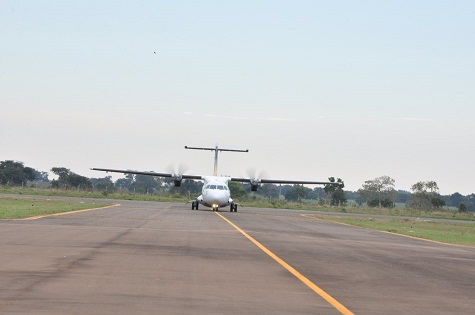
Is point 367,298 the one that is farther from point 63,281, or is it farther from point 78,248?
point 78,248

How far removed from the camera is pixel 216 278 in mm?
15359

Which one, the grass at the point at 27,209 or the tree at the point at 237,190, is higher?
the tree at the point at 237,190

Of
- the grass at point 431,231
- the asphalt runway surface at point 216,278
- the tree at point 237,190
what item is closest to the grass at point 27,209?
the asphalt runway surface at point 216,278

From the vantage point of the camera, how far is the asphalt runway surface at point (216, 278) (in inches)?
461

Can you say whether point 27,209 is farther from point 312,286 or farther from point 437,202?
point 437,202

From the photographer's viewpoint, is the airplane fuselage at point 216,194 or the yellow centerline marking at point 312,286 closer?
the yellow centerline marking at point 312,286

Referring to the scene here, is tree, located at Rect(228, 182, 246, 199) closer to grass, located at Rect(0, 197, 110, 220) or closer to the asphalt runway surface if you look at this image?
grass, located at Rect(0, 197, 110, 220)

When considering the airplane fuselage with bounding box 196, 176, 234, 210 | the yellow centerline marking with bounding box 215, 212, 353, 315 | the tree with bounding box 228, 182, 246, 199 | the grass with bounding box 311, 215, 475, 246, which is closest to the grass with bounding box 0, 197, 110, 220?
the airplane fuselage with bounding box 196, 176, 234, 210

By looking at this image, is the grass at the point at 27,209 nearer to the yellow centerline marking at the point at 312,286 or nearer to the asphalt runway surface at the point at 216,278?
the asphalt runway surface at the point at 216,278

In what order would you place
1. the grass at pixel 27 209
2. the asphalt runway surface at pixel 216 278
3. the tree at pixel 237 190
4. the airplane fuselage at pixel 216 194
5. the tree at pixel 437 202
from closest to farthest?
1. the asphalt runway surface at pixel 216 278
2. the grass at pixel 27 209
3. the airplane fuselage at pixel 216 194
4. the tree at pixel 437 202
5. the tree at pixel 237 190

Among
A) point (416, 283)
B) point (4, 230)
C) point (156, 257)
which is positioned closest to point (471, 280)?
point (416, 283)

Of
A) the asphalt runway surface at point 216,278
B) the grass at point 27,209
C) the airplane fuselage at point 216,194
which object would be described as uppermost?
the airplane fuselage at point 216,194

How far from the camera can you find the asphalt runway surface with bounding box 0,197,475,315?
38.4 ft

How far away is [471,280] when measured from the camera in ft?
58.2
